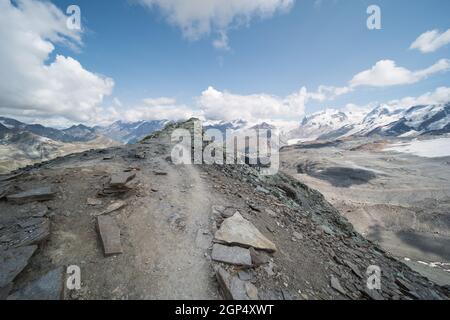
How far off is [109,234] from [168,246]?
7.69 feet

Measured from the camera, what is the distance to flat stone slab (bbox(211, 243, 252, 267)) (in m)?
8.02

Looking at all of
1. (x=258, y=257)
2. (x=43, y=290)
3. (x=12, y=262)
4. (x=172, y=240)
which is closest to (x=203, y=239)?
(x=172, y=240)

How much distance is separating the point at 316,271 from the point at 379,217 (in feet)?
182

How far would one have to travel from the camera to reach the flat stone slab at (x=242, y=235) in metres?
8.99

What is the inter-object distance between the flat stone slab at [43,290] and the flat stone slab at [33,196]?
5248mm

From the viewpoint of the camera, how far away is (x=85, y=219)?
31.0 ft

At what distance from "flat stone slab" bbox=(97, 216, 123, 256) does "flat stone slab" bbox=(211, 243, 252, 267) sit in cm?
354

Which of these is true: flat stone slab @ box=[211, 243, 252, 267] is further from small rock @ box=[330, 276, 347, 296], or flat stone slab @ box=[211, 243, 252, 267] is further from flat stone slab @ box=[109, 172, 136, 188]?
flat stone slab @ box=[109, 172, 136, 188]

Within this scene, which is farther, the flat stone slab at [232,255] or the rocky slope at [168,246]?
the flat stone slab at [232,255]

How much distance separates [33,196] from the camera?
1020 cm

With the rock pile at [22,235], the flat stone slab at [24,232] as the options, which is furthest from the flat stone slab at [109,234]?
the flat stone slab at [24,232]

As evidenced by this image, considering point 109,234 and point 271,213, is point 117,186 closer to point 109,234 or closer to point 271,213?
point 109,234

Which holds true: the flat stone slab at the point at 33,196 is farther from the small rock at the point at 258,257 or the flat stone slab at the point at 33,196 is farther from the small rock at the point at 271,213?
the small rock at the point at 271,213
